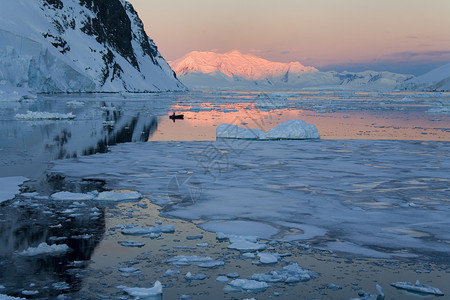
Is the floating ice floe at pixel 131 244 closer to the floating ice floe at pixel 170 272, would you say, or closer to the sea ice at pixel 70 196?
the floating ice floe at pixel 170 272

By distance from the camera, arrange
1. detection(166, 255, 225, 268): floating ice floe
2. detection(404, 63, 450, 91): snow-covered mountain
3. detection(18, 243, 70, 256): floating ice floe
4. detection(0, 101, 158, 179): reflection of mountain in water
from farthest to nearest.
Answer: detection(404, 63, 450, 91): snow-covered mountain
detection(0, 101, 158, 179): reflection of mountain in water
detection(18, 243, 70, 256): floating ice floe
detection(166, 255, 225, 268): floating ice floe

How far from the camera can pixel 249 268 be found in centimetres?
532

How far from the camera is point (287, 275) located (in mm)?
5055

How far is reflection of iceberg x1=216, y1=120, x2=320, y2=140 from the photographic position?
18828 mm

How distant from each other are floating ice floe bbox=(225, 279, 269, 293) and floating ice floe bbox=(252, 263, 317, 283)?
13 centimetres

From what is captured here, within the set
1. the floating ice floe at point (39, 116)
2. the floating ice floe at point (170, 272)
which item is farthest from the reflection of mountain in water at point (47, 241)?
the floating ice floe at point (39, 116)

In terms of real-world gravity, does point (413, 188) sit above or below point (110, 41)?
below

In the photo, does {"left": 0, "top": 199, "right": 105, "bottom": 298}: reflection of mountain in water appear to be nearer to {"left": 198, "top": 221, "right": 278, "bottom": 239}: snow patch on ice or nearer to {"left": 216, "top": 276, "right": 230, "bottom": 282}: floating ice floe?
{"left": 216, "top": 276, "right": 230, "bottom": 282}: floating ice floe

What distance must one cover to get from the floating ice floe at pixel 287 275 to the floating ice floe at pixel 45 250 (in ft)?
7.20

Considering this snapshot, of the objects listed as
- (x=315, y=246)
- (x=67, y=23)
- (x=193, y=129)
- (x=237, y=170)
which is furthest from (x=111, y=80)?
(x=315, y=246)

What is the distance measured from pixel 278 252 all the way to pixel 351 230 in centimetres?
141

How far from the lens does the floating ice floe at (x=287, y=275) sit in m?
4.97

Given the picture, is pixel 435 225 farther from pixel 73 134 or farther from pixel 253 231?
pixel 73 134

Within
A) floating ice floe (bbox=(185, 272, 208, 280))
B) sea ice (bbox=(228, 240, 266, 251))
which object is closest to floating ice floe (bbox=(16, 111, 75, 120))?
sea ice (bbox=(228, 240, 266, 251))
